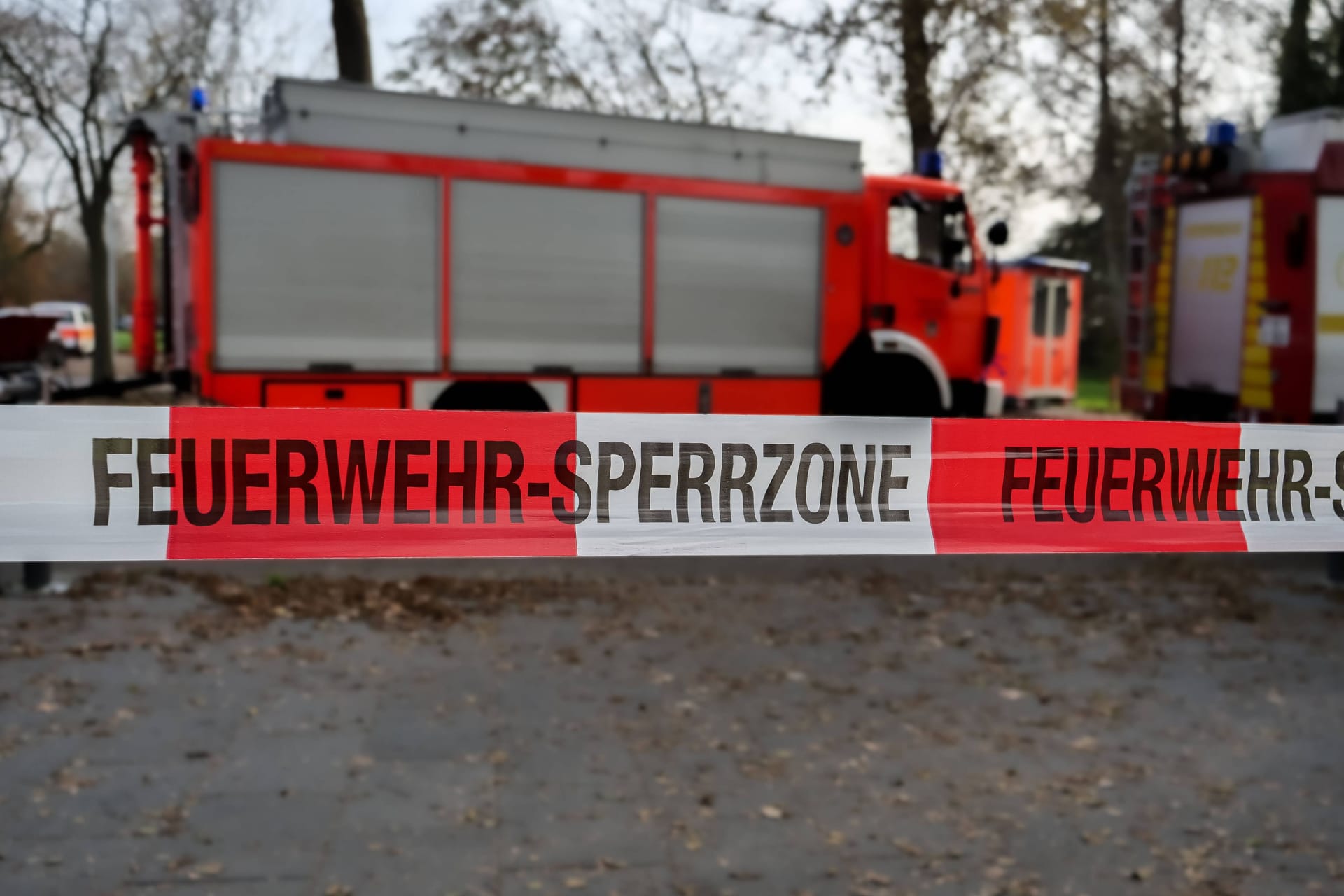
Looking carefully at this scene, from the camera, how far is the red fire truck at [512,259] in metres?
7.76

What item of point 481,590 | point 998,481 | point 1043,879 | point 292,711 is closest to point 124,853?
point 292,711

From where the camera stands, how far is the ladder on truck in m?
12.2

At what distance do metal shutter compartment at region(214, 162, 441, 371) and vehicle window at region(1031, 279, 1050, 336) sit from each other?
12855 mm

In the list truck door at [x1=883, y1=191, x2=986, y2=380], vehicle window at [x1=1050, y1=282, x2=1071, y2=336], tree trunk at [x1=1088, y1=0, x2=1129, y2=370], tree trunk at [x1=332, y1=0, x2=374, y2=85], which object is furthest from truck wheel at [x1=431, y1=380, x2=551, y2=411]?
tree trunk at [x1=1088, y1=0, x2=1129, y2=370]

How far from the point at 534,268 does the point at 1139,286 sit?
6.85 m

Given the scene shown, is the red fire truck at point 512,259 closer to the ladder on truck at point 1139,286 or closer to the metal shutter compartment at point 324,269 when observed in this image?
the metal shutter compartment at point 324,269

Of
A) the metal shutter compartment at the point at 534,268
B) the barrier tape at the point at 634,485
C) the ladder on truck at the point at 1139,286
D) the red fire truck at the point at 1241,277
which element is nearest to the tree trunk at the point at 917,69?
the ladder on truck at the point at 1139,286

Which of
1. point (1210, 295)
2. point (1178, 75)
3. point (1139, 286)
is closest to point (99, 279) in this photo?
point (1139, 286)

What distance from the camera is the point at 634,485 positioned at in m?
3.99

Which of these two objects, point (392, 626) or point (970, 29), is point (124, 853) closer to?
point (392, 626)

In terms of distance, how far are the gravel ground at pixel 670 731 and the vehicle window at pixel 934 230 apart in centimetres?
447

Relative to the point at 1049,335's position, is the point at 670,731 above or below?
below

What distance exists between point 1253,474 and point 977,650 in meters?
8.79

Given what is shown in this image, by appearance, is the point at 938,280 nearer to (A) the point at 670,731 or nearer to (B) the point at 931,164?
(B) the point at 931,164
